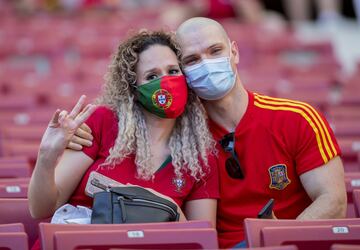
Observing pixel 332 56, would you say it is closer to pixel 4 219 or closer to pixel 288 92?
pixel 288 92

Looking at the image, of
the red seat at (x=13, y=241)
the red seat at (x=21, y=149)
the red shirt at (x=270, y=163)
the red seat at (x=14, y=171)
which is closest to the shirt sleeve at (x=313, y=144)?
the red shirt at (x=270, y=163)

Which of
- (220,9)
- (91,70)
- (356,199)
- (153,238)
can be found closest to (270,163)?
(356,199)

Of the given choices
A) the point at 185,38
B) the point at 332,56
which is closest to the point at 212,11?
the point at 332,56

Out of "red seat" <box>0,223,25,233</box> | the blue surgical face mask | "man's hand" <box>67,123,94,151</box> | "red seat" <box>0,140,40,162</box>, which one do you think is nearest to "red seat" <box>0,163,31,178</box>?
"red seat" <box>0,140,40,162</box>

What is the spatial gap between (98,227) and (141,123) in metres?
0.75

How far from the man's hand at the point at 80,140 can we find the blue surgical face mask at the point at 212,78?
508 millimetres

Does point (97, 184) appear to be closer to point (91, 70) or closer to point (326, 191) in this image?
point (326, 191)

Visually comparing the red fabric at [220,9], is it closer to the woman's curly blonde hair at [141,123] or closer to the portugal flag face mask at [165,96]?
the woman's curly blonde hair at [141,123]

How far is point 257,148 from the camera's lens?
13.1 feet

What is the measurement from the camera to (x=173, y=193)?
3.87 metres

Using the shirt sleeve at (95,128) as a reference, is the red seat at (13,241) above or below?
below

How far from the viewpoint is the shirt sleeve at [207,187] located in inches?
154

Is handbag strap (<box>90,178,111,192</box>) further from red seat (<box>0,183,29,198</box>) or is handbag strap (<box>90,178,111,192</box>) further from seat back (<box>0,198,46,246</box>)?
red seat (<box>0,183,29,198</box>)

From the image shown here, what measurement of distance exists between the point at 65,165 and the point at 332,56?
→ 6922 mm
